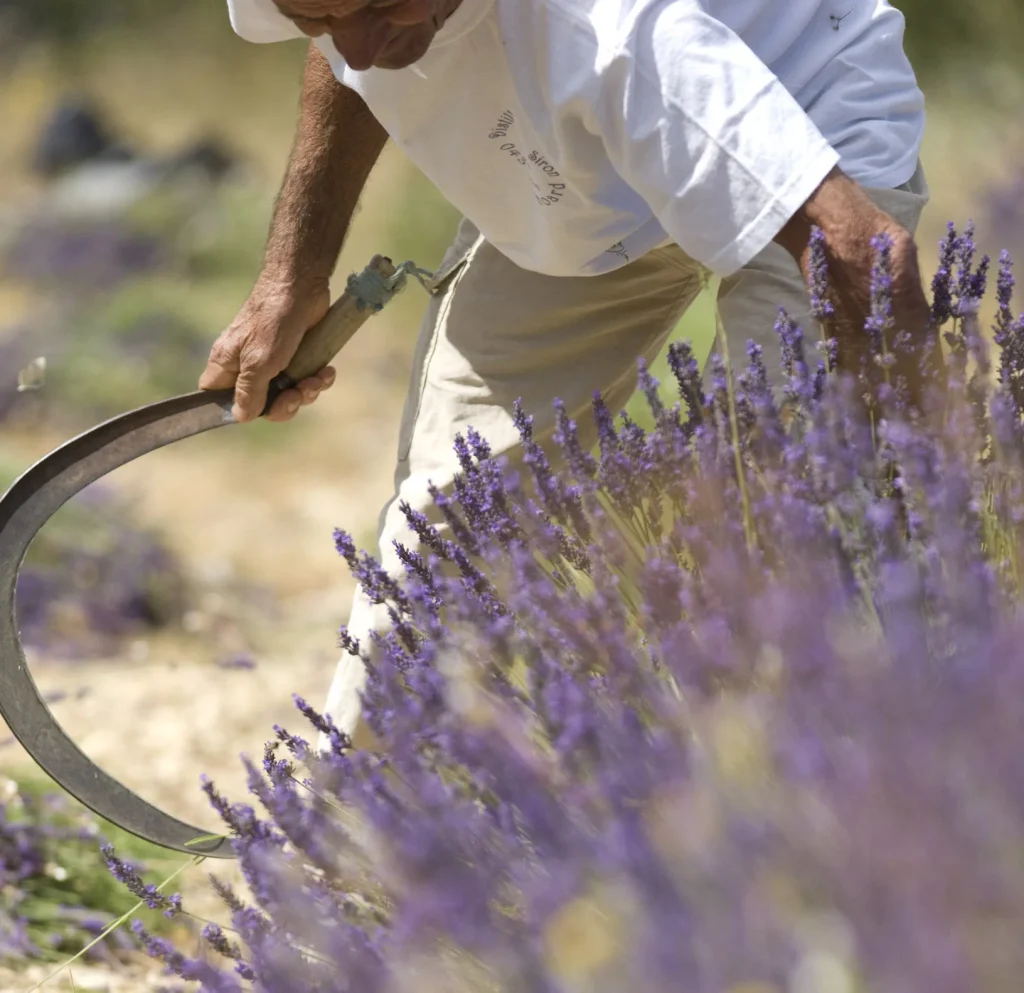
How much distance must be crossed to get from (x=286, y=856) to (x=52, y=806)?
153cm

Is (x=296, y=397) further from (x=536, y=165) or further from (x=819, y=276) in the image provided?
(x=819, y=276)

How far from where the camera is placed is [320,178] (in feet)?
7.42

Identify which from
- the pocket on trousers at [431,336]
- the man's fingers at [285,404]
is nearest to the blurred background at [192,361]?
the man's fingers at [285,404]

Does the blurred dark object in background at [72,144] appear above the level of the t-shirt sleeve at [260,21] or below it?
above

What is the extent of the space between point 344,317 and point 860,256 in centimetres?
101

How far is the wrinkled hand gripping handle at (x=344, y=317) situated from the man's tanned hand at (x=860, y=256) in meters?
0.81

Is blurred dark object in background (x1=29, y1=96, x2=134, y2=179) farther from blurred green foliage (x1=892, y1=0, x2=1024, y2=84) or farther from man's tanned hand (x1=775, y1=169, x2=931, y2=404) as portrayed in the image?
man's tanned hand (x1=775, y1=169, x2=931, y2=404)

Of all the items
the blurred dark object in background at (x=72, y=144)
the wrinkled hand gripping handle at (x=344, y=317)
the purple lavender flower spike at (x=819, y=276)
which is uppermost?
the blurred dark object in background at (x=72, y=144)

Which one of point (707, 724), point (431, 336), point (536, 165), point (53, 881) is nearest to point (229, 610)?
point (53, 881)

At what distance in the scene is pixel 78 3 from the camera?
14.9 m

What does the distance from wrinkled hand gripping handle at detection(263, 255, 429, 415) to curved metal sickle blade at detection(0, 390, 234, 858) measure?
0.55ft

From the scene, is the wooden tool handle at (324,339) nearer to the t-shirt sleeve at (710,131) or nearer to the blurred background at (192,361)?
the blurred background at (192,361)

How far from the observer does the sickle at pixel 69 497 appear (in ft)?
6.80

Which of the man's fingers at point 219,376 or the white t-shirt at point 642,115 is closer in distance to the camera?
the white t-shirt at point 642,115
